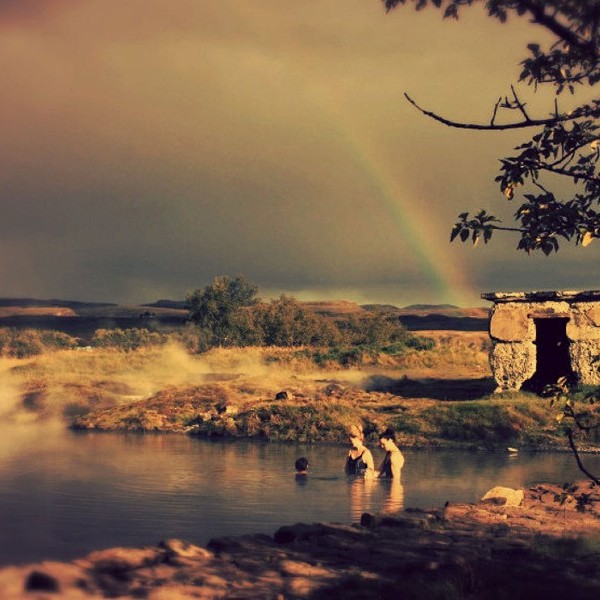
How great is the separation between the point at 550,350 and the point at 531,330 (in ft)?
15.7

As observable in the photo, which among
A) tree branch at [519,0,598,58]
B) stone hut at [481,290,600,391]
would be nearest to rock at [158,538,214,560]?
tree branch at [519,0,598,58]

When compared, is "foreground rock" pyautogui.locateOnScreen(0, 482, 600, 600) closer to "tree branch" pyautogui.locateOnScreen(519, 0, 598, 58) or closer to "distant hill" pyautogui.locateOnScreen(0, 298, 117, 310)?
"tree branch" pyautogui.locateOnScreen(519, 0, 598, 58)

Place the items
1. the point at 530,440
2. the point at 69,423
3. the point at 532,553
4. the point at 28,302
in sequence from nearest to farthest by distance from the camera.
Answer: the point at 532,553
the point at 530,440
the point at 69,423
the point at 28,302

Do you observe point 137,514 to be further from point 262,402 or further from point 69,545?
point 262,402

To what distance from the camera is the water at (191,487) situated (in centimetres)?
1151

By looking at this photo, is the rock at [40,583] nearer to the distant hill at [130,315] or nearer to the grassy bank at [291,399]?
the grassy bank at [291,399]

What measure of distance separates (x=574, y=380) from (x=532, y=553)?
14.7 meters

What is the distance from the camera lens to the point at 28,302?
131625 mm

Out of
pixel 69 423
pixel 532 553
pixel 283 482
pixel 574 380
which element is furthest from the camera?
pixel 69 423

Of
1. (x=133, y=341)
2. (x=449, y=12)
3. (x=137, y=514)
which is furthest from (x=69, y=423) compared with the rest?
(x=133, y=341)

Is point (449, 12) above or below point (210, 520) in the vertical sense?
above

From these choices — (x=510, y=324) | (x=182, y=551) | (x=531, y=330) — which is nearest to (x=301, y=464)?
(x=182, y=551)

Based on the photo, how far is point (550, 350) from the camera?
94.8 feet

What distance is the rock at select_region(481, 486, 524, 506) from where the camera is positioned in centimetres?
1245
